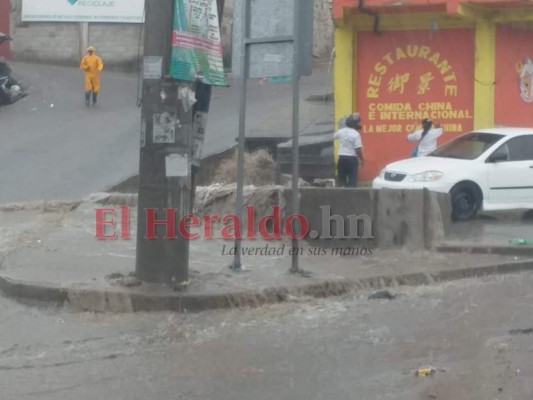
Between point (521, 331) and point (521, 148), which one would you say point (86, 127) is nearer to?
point (521, 148)

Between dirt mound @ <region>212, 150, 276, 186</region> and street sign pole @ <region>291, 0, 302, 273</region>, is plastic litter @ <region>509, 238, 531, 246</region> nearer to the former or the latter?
street sign pole @ <region>291, 0, 302, 273</region>

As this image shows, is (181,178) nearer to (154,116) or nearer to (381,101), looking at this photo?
(154,116)

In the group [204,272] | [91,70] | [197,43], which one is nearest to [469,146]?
[204,272]

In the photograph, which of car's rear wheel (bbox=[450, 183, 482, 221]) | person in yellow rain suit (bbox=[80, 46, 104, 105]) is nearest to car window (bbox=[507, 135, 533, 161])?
car's rear wheel (bbox=[450, 183, 482, 221])

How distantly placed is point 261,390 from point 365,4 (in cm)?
1171

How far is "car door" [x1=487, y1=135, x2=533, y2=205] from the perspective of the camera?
15367 millimetres

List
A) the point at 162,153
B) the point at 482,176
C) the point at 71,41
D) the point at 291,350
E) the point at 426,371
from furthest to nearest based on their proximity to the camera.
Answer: the point at 71,41, the point at 482,176, the point at 162,153, the point at 291,350, the point at 426,371

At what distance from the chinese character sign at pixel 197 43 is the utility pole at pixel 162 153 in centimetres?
8

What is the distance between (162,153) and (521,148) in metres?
7.46

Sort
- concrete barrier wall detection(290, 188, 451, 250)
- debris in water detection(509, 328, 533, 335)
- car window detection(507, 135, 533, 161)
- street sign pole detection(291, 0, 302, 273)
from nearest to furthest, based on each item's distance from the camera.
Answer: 1. debris in water detection(509, 328, 533, 335)
2. street sign pole detection(291, 0, 302, 273)
3. concrete barrier wall detection(290, 188, 451, 250)
4. car window detection(507, 135, 533, 161)

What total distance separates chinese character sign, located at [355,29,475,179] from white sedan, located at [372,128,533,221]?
287 centimetres

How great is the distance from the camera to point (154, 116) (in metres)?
9.88

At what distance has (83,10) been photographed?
34.4 metres

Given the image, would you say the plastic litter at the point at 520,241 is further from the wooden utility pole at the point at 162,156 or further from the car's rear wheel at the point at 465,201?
the wooden utility pole at the point at 162,156
